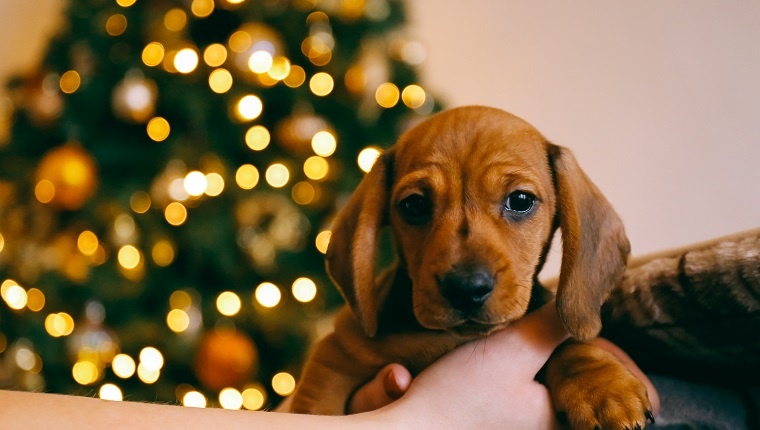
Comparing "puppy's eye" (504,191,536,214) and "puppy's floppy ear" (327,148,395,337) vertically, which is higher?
"puppy's eye" (504,191,536,214)

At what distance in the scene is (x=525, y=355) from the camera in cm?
140

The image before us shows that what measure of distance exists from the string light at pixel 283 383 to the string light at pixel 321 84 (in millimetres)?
1522

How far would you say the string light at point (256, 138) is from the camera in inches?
122

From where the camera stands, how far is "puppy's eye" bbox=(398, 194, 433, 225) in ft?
5.14

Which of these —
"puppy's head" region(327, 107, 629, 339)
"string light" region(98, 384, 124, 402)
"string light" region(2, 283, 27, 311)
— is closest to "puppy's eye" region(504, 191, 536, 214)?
"puppy's head" region(327, 107, 629, 339)

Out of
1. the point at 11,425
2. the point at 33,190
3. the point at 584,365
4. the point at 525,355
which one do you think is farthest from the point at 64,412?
the point at 33,190

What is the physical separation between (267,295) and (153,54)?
1375mm

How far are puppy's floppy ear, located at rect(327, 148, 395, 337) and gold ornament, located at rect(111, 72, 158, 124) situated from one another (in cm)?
176

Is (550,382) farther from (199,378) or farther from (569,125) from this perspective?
(569,125)

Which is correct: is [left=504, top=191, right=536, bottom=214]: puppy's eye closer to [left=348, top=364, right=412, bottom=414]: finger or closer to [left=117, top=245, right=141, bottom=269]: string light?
[left=348, top=364, right=412, bottom=414]: finger

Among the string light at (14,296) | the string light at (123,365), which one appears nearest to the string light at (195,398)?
the string light at (123,365)

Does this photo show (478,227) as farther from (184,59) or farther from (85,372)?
(85,372)

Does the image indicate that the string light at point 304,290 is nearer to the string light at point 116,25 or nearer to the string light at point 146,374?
the string light at point 146,374

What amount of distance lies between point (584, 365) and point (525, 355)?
0.43 ft
